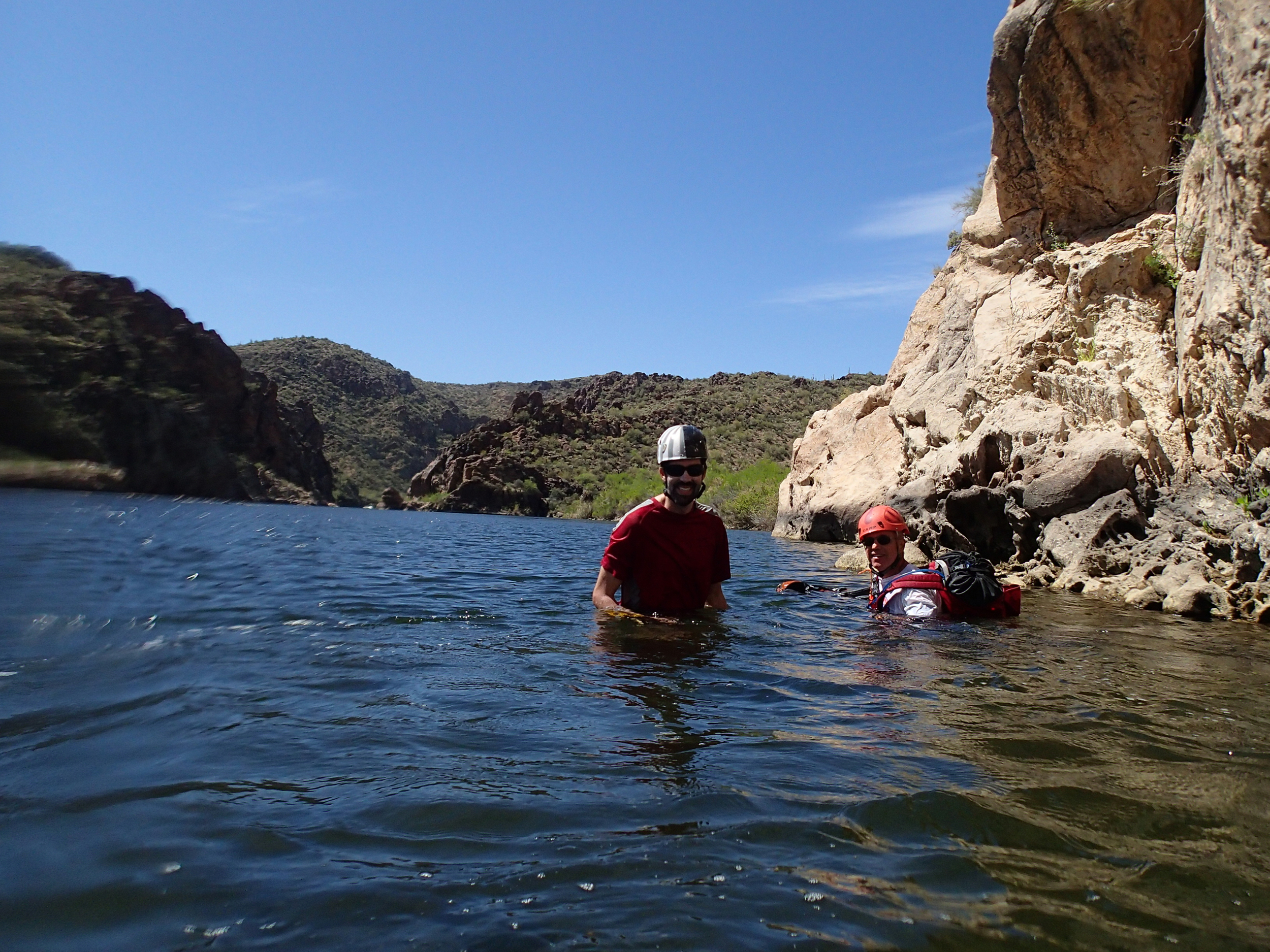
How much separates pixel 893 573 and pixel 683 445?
8.16 feet

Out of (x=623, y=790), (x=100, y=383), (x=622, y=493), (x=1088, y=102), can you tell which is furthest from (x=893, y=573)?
(x=622, y=493)

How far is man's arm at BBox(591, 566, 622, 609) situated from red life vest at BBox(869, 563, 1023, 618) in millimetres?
2289

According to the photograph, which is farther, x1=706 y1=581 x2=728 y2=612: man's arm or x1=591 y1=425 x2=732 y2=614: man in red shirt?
x1=706 y1=581 x2=728 y2=612: man's arm

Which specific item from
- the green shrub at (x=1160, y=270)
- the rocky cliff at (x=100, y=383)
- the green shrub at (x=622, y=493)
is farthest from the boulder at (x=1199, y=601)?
the green shrub at (x=622, y=493)

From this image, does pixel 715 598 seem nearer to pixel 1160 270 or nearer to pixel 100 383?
pixel 100 383

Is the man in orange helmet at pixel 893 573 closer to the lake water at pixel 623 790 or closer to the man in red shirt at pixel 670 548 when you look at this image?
the lake water at pixel 623 790

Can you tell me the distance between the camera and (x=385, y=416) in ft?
352

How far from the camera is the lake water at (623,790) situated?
190 cm

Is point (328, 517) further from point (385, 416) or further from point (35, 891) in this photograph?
point (385, 416)

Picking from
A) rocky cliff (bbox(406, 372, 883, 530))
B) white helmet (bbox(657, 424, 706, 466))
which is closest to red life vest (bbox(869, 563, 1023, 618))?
white helmet (bbox(657, 424, 706, 466))

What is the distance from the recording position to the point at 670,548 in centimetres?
587

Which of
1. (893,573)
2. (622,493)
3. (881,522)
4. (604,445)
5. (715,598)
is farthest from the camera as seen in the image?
(604,445)

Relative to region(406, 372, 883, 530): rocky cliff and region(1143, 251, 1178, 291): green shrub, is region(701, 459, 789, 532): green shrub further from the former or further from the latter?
region(1143, 251, 1178, 291): green shrub

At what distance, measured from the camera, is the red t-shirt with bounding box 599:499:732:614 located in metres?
5.79
